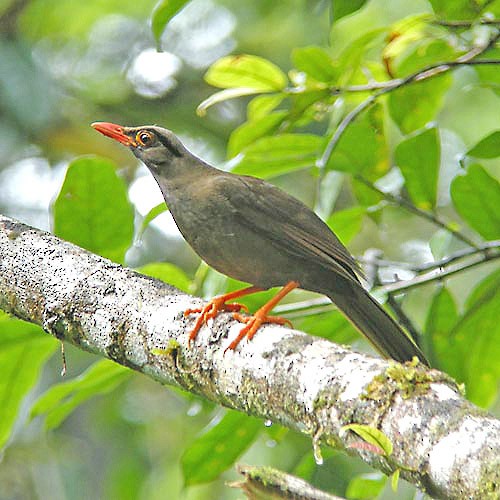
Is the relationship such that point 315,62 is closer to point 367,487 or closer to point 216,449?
point 216,449

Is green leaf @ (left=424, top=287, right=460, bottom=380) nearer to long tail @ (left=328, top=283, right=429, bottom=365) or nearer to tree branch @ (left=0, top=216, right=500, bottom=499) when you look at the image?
long tail @ (left=328, top=283, right=429, bottom=365)

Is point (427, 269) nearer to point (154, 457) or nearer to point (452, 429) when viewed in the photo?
point (452, 429)

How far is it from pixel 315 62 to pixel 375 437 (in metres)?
2.11

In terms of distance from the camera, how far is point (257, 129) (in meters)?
3.77

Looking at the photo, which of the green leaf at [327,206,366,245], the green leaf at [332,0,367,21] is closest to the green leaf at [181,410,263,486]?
the green leaf at [327,206,366,245]

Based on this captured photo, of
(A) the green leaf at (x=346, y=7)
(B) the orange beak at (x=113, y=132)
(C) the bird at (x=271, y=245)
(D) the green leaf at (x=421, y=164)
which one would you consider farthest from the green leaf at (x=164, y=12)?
(D) the green leaf at (x=421, y=164)

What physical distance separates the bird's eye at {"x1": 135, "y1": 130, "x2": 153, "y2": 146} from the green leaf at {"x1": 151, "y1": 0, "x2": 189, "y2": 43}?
1.01 m

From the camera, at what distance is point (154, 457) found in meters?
7.14

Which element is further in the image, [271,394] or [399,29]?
[399,29]

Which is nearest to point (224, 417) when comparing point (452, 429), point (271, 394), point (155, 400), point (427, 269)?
point (427, 269)

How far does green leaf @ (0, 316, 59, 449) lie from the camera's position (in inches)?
129

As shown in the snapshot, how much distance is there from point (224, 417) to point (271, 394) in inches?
49.3

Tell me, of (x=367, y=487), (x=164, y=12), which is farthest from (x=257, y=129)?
(x=367, y=487)

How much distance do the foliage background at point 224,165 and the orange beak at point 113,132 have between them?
1.67ft
